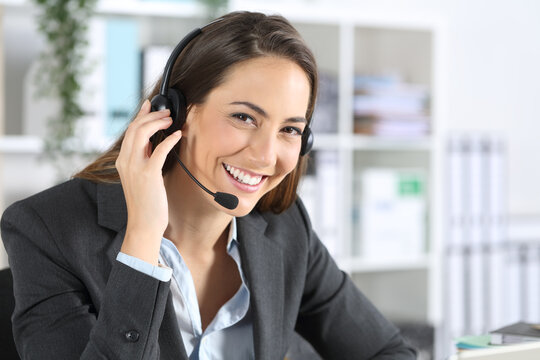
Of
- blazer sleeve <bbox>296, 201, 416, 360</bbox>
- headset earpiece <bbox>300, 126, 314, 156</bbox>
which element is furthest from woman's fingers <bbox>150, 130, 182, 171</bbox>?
blazer sleeve <bbox>296, 201, 416, 360</bbox>

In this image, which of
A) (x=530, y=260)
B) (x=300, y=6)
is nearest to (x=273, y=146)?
(x=300, y=6)

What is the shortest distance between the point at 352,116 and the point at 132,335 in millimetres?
2126

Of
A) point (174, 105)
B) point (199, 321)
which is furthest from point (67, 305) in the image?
point (174, 105)

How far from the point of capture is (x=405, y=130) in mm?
3035

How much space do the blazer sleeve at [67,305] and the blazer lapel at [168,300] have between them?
6cm

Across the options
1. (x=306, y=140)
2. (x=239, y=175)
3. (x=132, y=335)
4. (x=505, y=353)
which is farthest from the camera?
(x=306, y=140)

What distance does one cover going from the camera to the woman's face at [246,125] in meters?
1.10

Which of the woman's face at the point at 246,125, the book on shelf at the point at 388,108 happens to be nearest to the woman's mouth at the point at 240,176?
the woman's face at the point at 246,125

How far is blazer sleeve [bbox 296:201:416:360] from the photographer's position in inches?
52.7

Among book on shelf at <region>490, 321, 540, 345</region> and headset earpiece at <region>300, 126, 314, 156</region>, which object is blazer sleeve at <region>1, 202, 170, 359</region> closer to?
headset earpiece at <region>300, 126, 314, 156</region>

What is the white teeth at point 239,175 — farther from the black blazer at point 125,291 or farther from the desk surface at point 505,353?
the desk surface at point 505,353

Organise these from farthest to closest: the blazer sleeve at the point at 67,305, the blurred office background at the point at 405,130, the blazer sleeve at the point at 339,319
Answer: the blurred office background at the point at 405,130, the blazer sleeve at the point at 339,319, the blazer sleeve at the point at 67,305

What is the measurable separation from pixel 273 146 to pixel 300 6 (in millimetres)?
2090

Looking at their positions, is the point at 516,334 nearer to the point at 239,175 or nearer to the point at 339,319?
the point at 339,319
